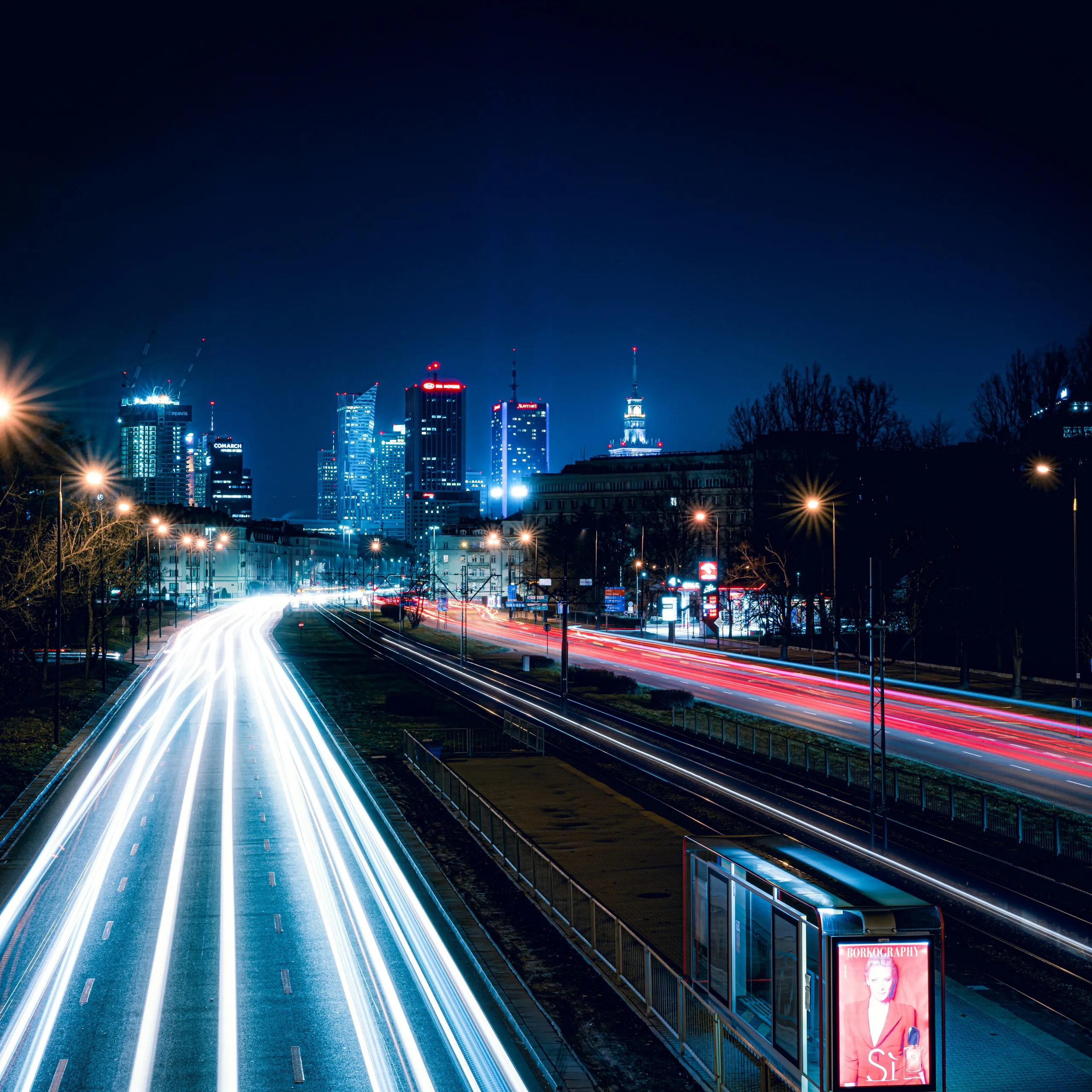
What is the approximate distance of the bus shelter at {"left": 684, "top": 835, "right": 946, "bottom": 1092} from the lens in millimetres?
10234

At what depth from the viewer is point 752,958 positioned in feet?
38.9

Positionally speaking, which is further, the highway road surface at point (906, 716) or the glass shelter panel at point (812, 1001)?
the highway road surface at point (906, 716)

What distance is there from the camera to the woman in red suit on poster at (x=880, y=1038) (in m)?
10.2

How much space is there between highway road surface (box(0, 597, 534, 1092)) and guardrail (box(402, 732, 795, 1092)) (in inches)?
81.3

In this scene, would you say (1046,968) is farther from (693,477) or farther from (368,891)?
(693,477)

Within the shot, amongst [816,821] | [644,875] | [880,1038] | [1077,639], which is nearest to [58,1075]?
[880,1038]

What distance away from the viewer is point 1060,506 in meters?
54.3

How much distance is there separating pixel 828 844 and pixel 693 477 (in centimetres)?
13910

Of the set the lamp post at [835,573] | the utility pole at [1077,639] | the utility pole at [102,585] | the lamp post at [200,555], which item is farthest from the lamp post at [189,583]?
the utility pole at [1077,639]

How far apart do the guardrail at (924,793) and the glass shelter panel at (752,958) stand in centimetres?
1318

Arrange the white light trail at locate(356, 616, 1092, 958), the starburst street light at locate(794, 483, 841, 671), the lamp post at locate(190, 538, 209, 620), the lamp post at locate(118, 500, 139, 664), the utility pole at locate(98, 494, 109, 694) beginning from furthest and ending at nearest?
the lamp post at locate(190, 538, 209, 620), the starburst street light at locate(794, 483, 841, 671), the lamp post at locate(118, 500, 139, 664), the utility pole at locate(98, 494, 109, 694), the white light trail at locate(356, 616, 1092, 958)

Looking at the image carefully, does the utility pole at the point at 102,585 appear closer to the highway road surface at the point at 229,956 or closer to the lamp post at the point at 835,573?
the highway road surface at the point at 229,956

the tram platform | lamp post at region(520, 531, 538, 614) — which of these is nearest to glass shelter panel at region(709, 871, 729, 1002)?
the tram platform

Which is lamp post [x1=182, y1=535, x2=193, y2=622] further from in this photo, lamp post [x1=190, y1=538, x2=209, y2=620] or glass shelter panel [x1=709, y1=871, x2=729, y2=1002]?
glass shelter panel [x1=709, y1=871, x2=729, y2=1002]
